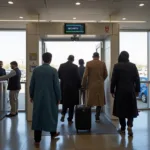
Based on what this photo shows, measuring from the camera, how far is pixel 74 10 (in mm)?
7172

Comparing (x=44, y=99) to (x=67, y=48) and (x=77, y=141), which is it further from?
(x=67, y=48)

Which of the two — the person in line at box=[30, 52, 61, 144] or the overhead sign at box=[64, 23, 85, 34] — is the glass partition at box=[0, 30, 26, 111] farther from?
the person in line at box=[30, 52, 61, 144]

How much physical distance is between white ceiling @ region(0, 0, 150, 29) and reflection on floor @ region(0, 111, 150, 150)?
2.81 m

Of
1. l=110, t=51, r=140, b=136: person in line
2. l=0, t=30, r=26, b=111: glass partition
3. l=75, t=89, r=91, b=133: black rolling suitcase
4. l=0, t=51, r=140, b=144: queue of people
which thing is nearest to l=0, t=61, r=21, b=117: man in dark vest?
l=0, t=51, r=140, b=144: queue of people

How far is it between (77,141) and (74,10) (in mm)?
3396

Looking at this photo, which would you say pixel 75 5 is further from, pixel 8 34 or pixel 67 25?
pixel 8 34

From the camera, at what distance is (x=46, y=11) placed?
7.30m

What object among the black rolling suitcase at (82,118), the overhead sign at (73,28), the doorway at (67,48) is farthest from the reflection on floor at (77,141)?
the doorway at (67,48)

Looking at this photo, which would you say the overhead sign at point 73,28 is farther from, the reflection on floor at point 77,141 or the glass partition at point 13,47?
the glass partition at point 13,47

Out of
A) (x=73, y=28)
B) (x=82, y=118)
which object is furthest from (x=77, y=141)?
(x=73, y=28)

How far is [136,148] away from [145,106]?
5.53 metres

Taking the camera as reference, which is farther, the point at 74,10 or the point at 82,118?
the point at 74,10

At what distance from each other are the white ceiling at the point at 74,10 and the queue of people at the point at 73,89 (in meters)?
1.22

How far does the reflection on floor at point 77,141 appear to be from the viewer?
15.9ft
